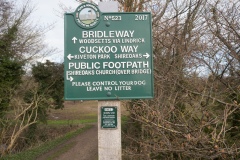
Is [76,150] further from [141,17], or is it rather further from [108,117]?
[141,17]

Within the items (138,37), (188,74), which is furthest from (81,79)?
(188,74)

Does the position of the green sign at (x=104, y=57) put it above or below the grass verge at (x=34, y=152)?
above

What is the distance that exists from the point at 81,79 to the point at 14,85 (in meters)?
13.8

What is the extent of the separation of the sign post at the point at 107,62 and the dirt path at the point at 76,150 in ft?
27.3

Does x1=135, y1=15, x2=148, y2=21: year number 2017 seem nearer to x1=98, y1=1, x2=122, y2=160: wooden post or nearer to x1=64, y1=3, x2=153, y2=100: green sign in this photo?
x1=64, y1=3, x2=153, y2=100: green sign

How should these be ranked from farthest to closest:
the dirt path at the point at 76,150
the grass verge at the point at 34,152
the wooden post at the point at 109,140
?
the grass verge at the point at 34,152 → the dirt path at the point at 76,150 → the wooden post at the point at 109,140

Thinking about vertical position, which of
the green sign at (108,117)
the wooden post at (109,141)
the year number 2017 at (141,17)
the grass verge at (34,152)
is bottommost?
the grass verge at (34,152)

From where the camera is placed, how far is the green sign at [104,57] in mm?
3854

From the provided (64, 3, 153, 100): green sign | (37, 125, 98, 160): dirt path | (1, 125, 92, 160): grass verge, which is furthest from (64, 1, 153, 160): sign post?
(1, 125, 92, 160): grass verge

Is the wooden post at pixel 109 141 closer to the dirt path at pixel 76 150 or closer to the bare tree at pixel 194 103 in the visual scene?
the bare tree at pixel 194 103

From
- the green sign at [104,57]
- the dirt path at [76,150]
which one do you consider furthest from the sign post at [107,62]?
the dirt path at [76,150]

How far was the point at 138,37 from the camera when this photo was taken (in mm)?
3947

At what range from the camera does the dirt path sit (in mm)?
12406

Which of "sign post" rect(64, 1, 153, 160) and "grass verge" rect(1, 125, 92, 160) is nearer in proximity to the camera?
"sign post" rect(64, 1, 153, 160)
